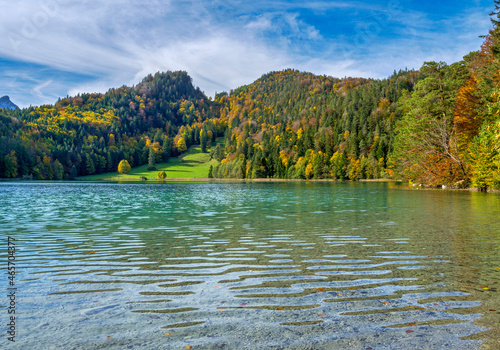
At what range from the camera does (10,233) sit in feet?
56.7

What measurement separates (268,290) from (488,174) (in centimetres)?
5354

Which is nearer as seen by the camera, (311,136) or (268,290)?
(268,290)

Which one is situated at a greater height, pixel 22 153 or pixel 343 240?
pixel 22 153

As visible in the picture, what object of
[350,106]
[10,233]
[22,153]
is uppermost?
[350,106]

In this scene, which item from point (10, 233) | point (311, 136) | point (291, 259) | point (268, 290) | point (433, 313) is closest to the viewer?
point (433, 313)

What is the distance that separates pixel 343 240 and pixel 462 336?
9.44 metres

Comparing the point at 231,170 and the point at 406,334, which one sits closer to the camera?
the point at 406,334

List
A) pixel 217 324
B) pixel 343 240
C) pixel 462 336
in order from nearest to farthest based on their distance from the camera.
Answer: pixel 462 336
pixel 217 324
pixel 343 240

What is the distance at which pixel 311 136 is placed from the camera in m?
188

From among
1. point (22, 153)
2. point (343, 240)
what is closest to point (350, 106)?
point (22, 153)

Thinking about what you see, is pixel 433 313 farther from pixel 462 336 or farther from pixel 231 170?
pixel 231 170

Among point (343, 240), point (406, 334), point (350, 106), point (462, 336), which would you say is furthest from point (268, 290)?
point (350, 106)

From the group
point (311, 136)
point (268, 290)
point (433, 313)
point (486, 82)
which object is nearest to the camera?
point (433, 313)

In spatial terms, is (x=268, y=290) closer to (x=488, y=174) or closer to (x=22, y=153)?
(x=488, y=174)
